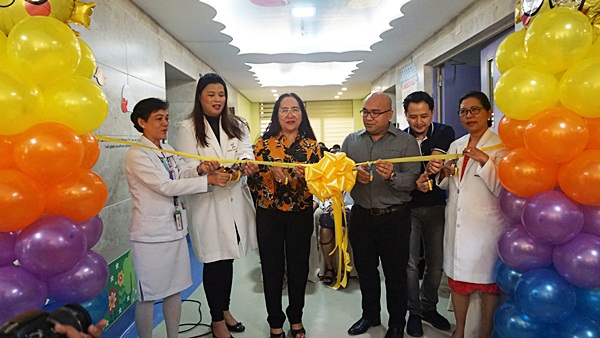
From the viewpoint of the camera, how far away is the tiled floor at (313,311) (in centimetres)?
268

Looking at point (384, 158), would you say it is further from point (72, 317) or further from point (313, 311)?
point (72, 317)

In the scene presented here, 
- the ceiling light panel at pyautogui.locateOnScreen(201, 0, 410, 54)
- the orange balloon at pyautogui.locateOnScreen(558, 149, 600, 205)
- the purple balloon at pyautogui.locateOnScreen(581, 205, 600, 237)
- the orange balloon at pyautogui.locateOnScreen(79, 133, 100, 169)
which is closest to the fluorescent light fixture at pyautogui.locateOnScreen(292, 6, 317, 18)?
the ceiling light panel at pyautogui.locateOnScreen(201, 0, 410, 54)

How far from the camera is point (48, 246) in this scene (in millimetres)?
1393

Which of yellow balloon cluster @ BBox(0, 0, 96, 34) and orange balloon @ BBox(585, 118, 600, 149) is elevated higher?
yellow balloon cluster @ BBox(0, 0, 96, 34)

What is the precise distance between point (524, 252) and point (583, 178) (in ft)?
1.32

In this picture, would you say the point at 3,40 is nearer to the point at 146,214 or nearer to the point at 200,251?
the point at 146,214

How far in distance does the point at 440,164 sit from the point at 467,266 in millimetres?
575

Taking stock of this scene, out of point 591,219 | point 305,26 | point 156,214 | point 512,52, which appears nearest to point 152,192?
point 156,214

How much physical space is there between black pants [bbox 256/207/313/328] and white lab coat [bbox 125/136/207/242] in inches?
18.7

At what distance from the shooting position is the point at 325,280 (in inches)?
145

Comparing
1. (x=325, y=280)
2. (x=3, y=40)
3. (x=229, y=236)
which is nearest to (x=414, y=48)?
(x=325, y=280)

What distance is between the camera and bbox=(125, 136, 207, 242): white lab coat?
205 cm

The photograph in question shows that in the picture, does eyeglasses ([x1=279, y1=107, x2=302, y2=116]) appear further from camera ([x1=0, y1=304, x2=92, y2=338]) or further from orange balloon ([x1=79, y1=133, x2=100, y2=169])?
camera ([x1=0, y1=304, x2=92, y2=338])

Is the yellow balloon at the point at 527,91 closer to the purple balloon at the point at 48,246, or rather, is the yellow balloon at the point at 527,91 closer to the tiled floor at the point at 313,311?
the tiled floor at the point at 313,311
